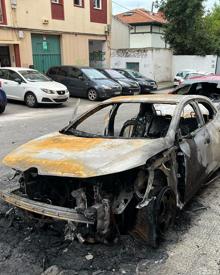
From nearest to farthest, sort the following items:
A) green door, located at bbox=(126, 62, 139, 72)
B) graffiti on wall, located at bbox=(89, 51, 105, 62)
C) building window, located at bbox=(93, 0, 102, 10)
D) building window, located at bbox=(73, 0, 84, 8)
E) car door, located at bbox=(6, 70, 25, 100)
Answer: car door, located at bbox=(6, 70, 25, 100)
building window, located at bbox=(73, 0, 84, 8)
building window, located at bbox=(93, 0, 102, 10)
graffiti on wall, located at bbox=(89, 51, 105, 62)
green door, located at bbox=(126, 62, 139, 72)

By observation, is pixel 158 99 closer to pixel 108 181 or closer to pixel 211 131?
pixel 211 131

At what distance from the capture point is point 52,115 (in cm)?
1343

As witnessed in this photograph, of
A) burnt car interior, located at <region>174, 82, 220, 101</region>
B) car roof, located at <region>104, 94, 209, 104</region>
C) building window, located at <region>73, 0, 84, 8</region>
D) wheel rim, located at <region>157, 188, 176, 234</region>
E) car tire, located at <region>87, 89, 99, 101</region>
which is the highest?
building window, located at <region>73, 0, 84, 8</region>

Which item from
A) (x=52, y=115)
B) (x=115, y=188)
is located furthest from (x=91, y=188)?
(x=52, y=115)

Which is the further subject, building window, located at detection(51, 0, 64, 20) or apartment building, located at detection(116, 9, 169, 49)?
apartment building, located at detection(116, 9, 169, 49)

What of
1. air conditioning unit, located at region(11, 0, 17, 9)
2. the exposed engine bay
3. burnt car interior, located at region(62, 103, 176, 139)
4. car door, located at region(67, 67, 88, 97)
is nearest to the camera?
the exposed engine bay

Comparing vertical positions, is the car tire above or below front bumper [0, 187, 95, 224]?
below

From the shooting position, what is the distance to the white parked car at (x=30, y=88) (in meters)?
15.0

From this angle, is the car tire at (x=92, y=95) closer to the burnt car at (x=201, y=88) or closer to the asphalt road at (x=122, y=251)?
the burnt car at (x=201, y=88)

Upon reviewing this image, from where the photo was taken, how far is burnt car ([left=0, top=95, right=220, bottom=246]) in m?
3.61

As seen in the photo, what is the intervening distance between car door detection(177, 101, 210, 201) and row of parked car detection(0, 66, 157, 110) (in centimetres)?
1040

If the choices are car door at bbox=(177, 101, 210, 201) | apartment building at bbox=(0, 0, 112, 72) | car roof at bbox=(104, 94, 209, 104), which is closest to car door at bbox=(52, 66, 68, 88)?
apartment building at bbox=(0, 0, 112, 72)

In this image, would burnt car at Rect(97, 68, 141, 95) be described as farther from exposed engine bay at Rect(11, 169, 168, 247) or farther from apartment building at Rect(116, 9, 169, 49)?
apartment building at Rect(116, 9, 169, 49)

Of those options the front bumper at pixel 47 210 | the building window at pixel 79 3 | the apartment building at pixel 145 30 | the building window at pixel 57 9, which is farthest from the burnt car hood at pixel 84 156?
the apartment building at pixel 145 30
